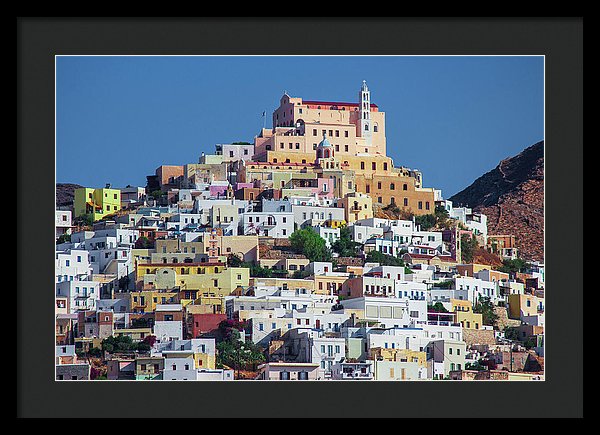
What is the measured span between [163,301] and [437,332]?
2994 millimetres

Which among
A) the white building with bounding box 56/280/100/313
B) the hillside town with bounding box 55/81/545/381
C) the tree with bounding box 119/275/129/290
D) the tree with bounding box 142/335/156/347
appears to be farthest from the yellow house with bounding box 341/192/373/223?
the tree with bounding box 142/335/156/347

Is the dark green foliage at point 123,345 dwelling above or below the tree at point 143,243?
below

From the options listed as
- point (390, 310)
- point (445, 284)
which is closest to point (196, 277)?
point (390, 310)

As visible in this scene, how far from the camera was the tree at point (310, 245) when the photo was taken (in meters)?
18.9

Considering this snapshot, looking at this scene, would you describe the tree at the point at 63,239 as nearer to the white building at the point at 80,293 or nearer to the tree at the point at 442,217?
the white building at the point at 80,293

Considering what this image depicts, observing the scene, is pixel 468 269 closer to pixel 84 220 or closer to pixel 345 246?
pixel 345 246

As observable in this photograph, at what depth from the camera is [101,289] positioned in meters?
17.8

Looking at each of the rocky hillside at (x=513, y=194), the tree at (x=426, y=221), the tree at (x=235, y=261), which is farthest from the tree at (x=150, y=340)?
the rocky hillside at (x=513, y=194)

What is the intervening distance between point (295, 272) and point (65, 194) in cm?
406

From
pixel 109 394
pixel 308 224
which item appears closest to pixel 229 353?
pixel 308 224

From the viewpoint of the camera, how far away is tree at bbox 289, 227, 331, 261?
745 inches

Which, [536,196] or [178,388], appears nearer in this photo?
[178,388]

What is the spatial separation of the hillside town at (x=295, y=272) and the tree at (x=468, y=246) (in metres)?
0.02
